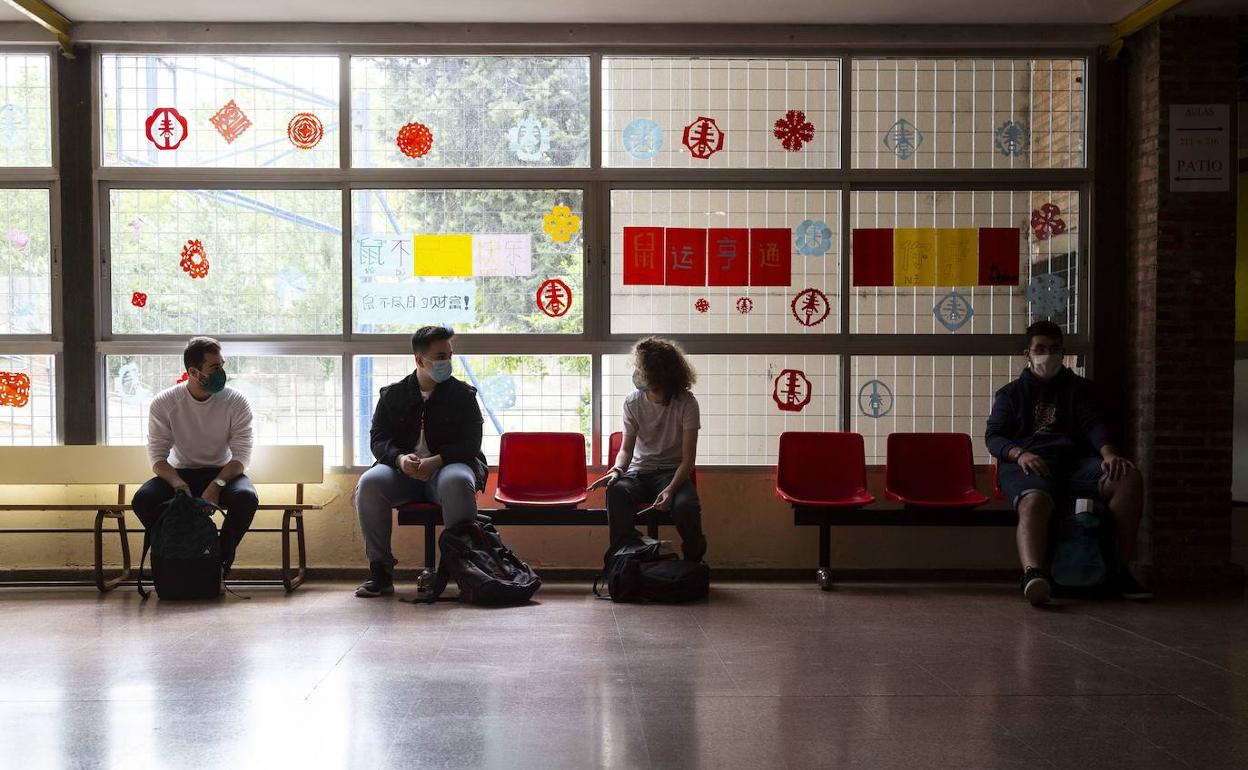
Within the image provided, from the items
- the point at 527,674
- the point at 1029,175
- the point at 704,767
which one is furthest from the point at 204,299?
the point at 1029,175

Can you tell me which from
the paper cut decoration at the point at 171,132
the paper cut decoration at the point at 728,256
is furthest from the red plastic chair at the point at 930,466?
the paper cut decoration at the point at 171,132

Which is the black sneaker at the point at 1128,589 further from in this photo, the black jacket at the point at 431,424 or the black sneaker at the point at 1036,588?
the black jacket at the point at 431,424

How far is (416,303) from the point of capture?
19.5 feet

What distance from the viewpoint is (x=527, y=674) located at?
12.0 ft

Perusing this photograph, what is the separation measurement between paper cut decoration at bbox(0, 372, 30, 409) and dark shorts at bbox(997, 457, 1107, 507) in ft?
18.2

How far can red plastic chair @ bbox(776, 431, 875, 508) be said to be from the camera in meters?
5.68

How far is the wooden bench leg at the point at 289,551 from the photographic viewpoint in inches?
209

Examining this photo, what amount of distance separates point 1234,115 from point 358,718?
5517 mm

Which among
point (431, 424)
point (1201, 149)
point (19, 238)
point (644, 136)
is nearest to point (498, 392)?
point (431, 424)

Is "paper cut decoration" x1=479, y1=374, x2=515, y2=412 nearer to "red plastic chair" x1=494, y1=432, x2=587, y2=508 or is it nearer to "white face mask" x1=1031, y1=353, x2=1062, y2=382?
"red plastic chair" x1=494, y1=432, x2=587, y2=508

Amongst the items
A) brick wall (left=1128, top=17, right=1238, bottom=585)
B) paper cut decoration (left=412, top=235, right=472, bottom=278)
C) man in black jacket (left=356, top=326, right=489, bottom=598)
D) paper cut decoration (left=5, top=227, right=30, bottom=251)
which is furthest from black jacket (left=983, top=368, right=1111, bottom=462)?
paper cut decoration (left=5, top=227, right=30, bottom=251)

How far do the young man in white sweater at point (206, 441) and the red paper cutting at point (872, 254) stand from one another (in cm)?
357

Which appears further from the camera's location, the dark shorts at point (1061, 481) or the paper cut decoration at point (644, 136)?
the paper cut decoration at point (644, 136)

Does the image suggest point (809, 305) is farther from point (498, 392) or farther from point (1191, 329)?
point (1191, 329)
